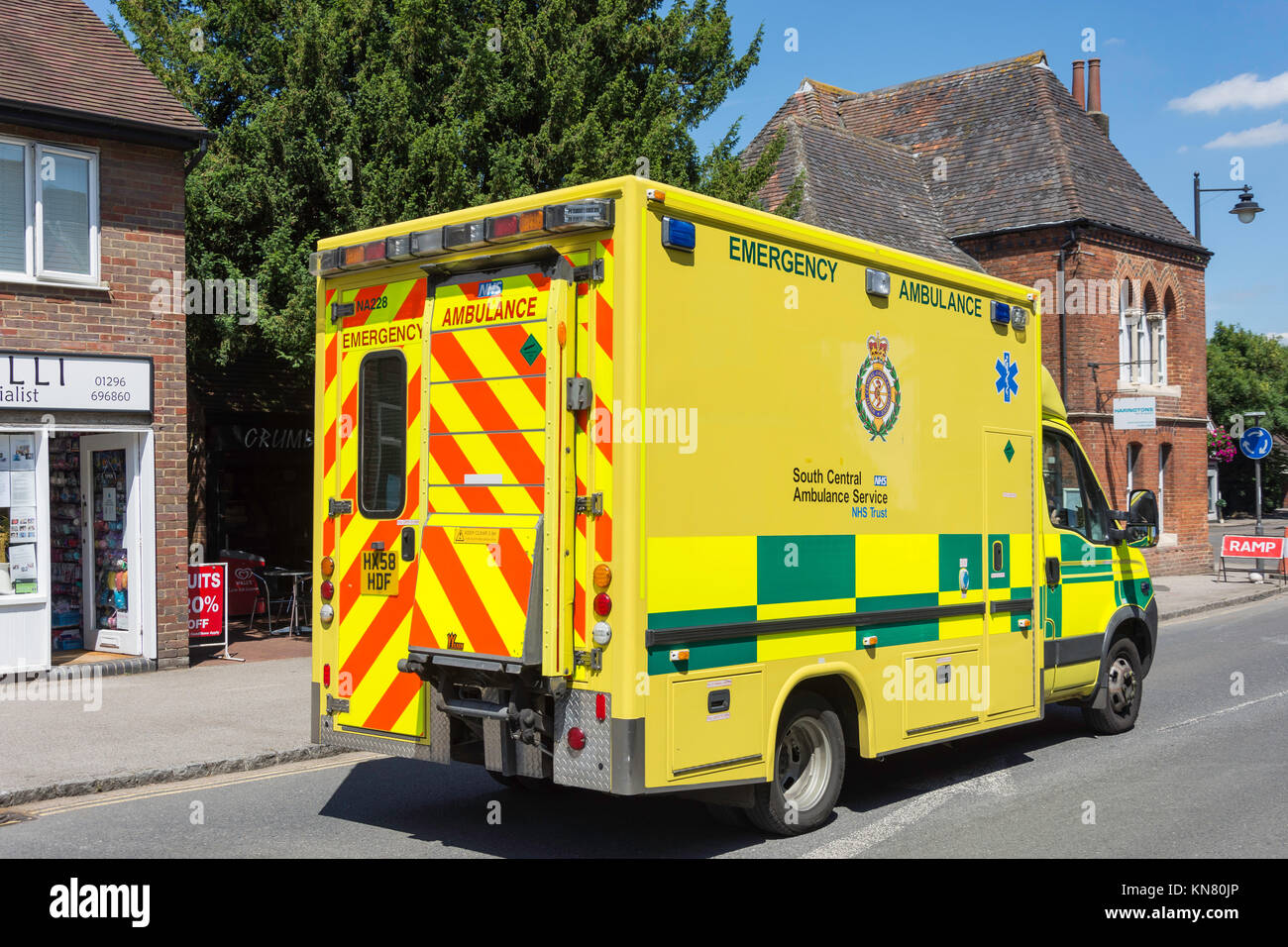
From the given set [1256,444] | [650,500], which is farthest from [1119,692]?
[1256,444]

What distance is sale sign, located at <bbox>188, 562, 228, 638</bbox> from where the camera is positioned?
14305 millimetres

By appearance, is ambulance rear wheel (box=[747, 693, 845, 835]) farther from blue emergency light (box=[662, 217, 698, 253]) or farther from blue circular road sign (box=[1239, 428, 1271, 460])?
blue circular road sign (box=[1239, 428, 1271, 460])

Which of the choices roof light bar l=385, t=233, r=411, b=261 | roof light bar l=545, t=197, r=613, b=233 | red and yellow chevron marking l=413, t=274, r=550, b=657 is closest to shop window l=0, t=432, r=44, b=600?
roof light bar l=385, t=233, r=411, b=261

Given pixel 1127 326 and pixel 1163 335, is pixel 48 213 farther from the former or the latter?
pixel 1163 335

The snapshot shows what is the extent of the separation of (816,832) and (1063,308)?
71.7ft

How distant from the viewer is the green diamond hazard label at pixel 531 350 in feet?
20.3

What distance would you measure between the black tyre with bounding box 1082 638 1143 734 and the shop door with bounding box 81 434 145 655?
9529 mm

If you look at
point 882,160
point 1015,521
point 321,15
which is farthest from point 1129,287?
point 1015,521

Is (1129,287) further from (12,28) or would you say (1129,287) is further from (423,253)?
(423,253)

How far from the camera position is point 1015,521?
8500mm

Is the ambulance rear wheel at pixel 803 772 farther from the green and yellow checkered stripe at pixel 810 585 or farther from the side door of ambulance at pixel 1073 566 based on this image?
the side door of ambulance at pixel 1073 566

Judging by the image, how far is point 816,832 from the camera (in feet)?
22.7

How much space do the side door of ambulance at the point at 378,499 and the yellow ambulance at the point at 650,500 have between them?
2cm

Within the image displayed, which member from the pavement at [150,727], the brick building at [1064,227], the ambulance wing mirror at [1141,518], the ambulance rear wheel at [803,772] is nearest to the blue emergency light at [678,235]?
the ambulance rear wheel at [803,772]
